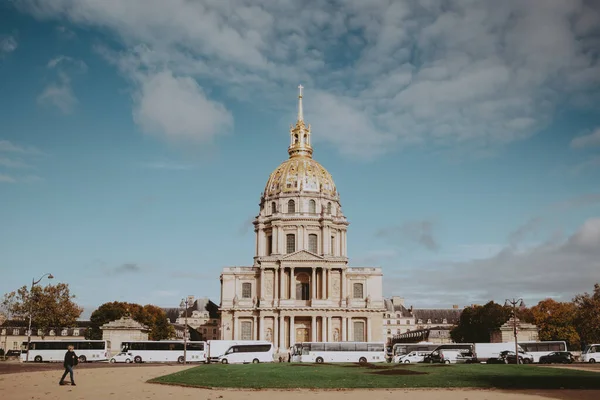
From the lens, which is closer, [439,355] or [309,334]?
[439,355]

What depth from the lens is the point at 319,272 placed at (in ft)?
270

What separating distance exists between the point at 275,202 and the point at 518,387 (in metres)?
66.9

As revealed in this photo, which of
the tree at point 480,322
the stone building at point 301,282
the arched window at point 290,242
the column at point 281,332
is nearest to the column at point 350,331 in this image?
the stone building at point 301,282

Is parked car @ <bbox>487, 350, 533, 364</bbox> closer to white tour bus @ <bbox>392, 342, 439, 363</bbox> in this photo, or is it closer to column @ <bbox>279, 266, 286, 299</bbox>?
white tour bus @ <bbox>392, 342, 439, 363</bbox>

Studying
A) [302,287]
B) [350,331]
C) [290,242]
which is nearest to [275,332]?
[302,287]

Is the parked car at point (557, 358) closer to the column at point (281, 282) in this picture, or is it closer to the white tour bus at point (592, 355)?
the white tour bus at point (592, 355)

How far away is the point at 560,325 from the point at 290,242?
131 ft

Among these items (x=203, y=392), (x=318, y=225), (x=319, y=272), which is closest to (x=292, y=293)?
(x=319, y=272)

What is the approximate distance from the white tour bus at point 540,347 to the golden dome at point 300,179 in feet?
135

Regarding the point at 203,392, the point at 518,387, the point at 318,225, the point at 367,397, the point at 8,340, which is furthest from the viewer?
the point at 318,225

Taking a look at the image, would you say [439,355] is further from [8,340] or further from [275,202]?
[8,340]

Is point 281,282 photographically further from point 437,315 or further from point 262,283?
point 437,315

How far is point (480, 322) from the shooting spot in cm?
9781

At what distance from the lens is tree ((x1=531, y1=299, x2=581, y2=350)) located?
86000mm
